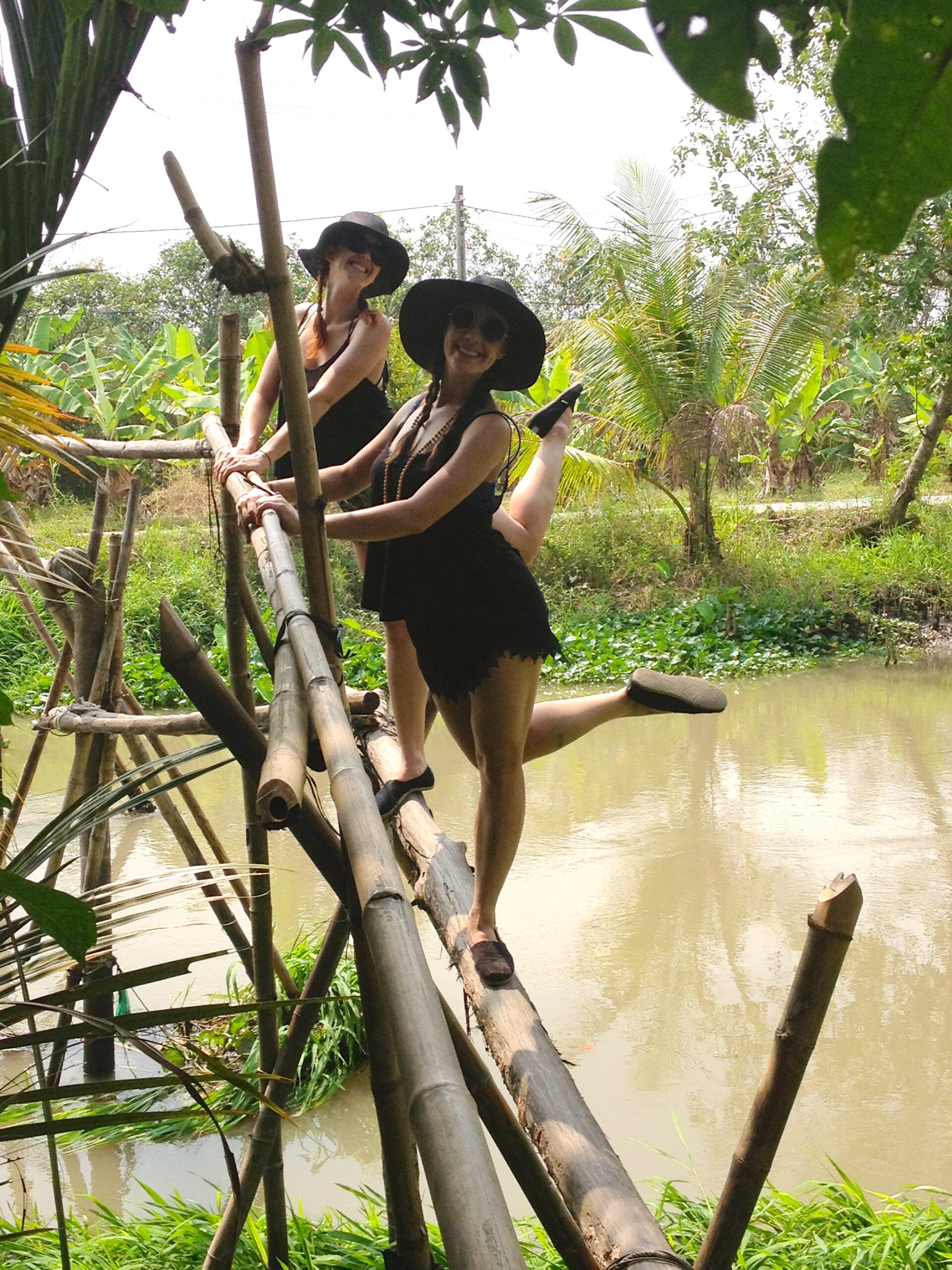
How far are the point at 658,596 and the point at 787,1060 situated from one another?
8.24 meters

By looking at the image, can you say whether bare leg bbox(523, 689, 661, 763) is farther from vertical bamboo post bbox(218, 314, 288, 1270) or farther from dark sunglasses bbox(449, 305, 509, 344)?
dark sunglasses bbox(449, 305, 509, 344)

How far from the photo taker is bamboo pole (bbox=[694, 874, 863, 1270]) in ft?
4.82

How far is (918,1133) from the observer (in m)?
3.05

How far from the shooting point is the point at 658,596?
9.63m

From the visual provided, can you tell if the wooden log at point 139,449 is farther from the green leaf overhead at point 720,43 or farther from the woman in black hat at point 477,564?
the green leaf overhead at point 720,43

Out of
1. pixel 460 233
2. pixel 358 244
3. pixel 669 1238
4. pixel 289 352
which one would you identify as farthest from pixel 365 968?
pixel 460 233

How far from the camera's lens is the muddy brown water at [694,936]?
3.05m

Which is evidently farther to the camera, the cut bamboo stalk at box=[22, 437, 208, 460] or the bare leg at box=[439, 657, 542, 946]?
the cut bamboo stalk at box=[22, 437, 208, 460]

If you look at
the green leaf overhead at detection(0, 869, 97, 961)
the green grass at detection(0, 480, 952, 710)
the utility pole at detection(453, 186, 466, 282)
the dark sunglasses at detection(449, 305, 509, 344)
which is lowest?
the green grass at detection(0, 480, 952, 710)

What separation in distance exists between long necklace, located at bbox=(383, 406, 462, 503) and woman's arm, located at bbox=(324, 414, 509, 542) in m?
0.06

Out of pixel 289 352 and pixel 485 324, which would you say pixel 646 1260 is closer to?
pixel 289 352

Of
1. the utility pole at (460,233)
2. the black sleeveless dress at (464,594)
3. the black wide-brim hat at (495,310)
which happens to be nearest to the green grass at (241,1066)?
the black sleeveless dress at (464,594)

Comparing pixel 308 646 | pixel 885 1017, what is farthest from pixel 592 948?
pixel 308 646

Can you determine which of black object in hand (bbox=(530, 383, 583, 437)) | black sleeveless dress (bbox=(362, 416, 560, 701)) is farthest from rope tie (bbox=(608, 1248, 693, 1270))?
black object in hand (bbox=(530, 383, 583, 437))
